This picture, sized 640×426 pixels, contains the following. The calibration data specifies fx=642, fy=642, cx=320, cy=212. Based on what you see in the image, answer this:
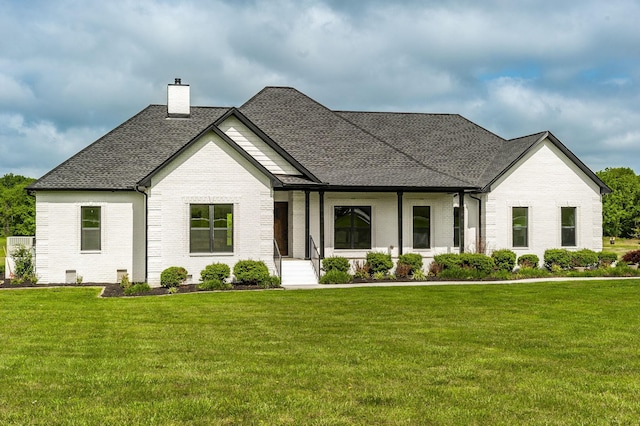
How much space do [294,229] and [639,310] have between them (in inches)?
555

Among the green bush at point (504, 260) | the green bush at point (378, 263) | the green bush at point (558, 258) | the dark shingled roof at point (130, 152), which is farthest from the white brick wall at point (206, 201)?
the green bush at point (558, 258)

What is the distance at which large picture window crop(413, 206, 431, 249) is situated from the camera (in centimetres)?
2756

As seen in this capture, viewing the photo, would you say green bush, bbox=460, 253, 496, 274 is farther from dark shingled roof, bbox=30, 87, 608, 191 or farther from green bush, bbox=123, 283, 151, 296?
green bush, bbox=123, 283, 151, 296

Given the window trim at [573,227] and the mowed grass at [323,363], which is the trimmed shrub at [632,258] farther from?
the mowed grass at [323,363]

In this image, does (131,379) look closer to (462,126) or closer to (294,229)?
(294,229)

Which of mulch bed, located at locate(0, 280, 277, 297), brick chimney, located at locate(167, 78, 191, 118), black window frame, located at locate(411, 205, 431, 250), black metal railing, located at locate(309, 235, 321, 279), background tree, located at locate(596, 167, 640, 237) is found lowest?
mulch bed, located at locate(0, 280, 277, 297)

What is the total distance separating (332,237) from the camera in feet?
87.8

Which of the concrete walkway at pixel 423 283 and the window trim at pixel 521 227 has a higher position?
the window trim at pixel 521 227

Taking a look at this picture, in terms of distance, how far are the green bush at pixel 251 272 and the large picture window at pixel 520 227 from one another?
11964mm

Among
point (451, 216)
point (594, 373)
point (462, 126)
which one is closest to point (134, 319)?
point (594, 373)

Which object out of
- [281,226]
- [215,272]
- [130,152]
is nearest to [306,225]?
[281,226]

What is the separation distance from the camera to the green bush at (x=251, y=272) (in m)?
22.0

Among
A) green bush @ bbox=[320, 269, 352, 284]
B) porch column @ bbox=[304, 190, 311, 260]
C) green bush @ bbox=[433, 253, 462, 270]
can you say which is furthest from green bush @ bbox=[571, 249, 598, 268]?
porch column @ bbox=[304, 190, 311, 260]

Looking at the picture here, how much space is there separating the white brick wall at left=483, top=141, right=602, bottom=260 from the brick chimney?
1391cm
